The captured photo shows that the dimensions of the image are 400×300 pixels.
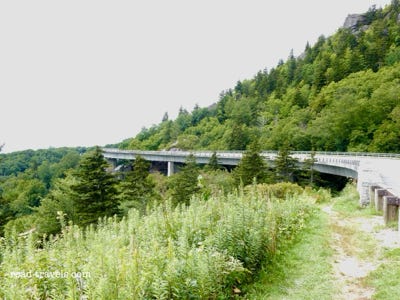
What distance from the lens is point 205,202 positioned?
Result: 959 cm

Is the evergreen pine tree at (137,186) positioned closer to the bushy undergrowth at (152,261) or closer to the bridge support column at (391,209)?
the bushy undergrowth at (152,261)

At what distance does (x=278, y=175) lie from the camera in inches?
1441

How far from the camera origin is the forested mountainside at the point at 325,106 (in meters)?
54.2

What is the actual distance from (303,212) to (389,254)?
14.0ft

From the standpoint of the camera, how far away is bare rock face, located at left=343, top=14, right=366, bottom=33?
129m

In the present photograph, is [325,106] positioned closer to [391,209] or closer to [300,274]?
[391,209]

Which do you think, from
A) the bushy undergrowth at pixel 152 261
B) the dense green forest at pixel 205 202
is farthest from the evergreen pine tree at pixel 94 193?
the bushy undergrowth at pixel 152 261

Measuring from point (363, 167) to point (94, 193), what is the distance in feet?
60.1

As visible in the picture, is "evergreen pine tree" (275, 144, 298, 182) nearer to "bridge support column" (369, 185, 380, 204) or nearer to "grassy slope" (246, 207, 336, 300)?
"bridge support column" (369, 185, 380, 204)

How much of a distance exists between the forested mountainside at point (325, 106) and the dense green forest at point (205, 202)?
32cm

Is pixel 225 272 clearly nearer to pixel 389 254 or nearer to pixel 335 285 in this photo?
pixel 335 285

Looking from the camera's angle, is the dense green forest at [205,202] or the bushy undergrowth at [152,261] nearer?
the bushy undergrowth at [152,261]

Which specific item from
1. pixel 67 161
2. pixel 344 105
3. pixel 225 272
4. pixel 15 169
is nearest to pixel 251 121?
pixel 344 105

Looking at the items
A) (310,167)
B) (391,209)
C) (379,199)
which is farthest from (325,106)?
(391,209)
